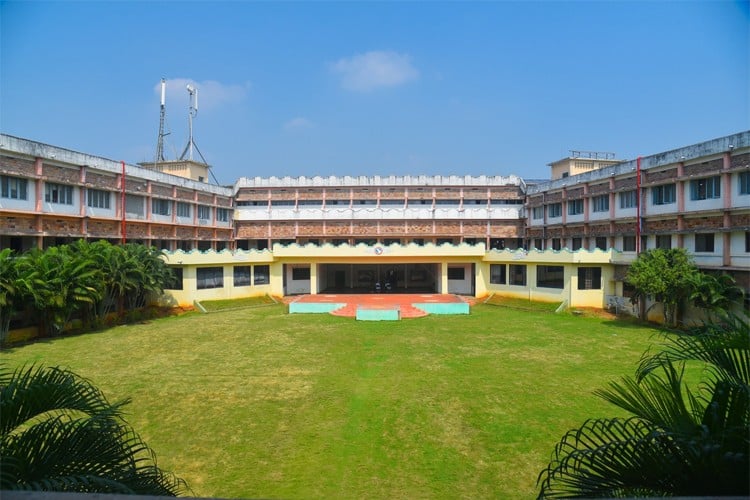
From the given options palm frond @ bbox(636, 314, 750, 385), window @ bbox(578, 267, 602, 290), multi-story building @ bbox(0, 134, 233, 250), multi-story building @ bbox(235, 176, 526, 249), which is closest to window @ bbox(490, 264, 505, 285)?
window @ bbox(578, 267, 602, 290)

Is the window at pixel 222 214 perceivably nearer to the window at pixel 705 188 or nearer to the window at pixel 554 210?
the window at pixel 554 210

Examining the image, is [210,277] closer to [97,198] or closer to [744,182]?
[97,198]

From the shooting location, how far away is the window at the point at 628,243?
26.7 m

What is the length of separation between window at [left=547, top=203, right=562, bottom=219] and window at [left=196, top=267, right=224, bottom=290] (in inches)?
998

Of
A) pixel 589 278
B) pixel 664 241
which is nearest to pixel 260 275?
pixel 589 278

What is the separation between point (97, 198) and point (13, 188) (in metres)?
4.85

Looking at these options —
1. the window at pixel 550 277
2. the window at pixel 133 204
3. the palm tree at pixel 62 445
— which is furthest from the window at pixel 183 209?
the palm tree at pixel 62 445

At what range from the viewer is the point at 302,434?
9.81 m

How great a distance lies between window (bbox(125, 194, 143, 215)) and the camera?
28.3 m

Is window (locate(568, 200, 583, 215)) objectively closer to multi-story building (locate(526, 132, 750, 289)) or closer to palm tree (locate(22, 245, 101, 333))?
multi-story building (locate(526, 132, 750, 289))

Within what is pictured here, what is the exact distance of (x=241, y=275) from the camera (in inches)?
1198

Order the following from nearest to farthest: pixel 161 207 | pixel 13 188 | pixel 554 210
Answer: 1. pixel 13 188
2. pixel 161 207
3. pixel 554 210

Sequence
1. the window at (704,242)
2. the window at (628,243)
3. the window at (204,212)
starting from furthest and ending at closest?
the window at (204,212) < the window at (628,243) < the window at (704,242)

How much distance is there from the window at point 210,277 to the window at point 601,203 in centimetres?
2573
